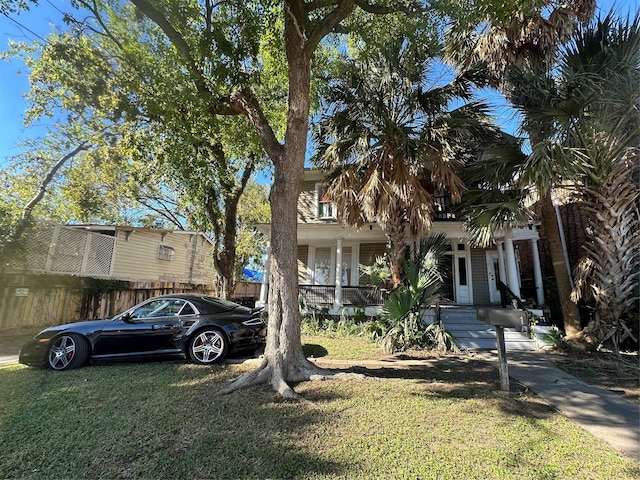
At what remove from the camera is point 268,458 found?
116 inches

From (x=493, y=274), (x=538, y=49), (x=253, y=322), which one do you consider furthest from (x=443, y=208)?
(x=253, y=322)

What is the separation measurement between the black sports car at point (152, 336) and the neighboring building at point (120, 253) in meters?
6.47

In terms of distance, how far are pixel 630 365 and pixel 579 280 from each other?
1.97 meters

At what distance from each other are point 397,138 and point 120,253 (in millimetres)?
14093

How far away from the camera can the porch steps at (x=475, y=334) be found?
29.5ft

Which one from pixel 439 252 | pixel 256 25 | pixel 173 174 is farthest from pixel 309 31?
pixel 439 252

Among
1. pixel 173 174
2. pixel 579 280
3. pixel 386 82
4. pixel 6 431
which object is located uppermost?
pixel 386 82

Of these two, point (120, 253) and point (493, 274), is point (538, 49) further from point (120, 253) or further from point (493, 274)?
point (120, 253)

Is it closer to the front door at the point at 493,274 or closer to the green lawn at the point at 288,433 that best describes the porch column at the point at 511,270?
the front door at the point at 493,274

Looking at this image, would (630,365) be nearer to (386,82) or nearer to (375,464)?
(375,464)

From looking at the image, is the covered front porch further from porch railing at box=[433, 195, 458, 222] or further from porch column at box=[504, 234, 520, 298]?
porch railing at box=[433, 195, 458, 222]

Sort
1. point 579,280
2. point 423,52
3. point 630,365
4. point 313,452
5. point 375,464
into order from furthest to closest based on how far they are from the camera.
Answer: point 423,52 → point 579,280 → point 630,365 → point 313,452 → point 375,464

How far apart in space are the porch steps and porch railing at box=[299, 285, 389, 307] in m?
2.29

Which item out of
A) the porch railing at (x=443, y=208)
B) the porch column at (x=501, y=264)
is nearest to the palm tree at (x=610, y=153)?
the porch column at (x=501, y=264)
